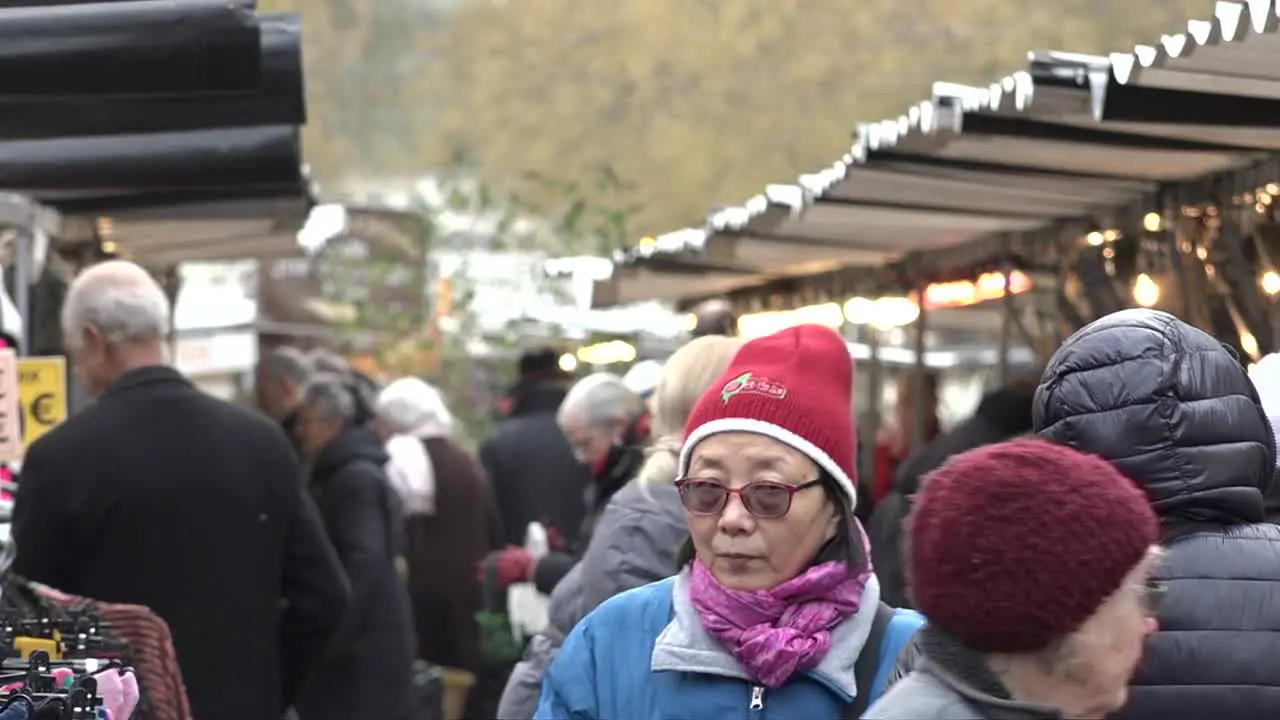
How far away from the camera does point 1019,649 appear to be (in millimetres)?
2381

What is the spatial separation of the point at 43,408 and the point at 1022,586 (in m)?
4.38

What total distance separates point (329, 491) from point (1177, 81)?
333 centimetres

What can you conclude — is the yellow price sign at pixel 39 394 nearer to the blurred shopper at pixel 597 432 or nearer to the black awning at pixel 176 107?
the black awning at pixel 176 107

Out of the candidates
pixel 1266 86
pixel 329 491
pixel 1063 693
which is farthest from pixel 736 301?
pixel 1063 693

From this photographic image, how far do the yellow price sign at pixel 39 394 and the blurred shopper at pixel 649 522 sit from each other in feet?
6.18

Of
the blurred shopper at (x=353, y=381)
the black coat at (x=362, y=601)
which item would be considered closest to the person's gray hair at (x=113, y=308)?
the black coat at (x=362, y=601)

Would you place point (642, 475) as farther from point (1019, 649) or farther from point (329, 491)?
point (329, 491)

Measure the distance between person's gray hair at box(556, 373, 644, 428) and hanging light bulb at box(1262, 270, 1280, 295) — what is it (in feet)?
7.08

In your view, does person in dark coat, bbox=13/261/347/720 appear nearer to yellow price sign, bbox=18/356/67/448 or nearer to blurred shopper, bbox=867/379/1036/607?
yellow price sign, bbox=18/356/67/448

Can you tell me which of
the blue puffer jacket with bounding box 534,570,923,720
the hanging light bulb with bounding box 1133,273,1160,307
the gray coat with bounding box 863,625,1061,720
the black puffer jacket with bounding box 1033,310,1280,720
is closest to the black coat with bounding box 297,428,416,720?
the hanging light bulb with bounding box 1133,273,1160,307

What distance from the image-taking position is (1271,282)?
23.1 feet

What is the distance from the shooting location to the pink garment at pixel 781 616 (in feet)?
10.8

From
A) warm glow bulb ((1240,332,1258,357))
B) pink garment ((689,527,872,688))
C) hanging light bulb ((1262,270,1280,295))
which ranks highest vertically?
hanging light bulb ((1262,270,1280,295))

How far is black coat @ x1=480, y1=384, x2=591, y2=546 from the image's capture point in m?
9.86
